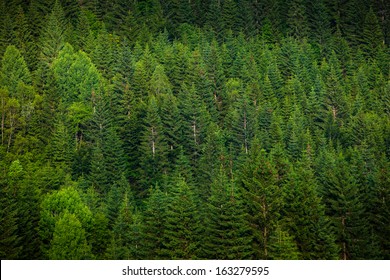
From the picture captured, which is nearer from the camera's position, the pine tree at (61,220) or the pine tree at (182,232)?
the pine tree at (182,232)

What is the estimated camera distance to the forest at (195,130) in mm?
60094

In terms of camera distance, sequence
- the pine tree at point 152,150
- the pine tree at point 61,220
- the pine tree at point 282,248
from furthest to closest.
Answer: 1. the pine tree at point 152,150
2. the pine tree at point 61,220
3. the pine tree at point 282,248

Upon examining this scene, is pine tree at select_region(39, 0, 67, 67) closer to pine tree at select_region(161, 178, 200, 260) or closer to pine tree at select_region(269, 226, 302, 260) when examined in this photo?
pine tree at select_region(161, 178, 200, 260)

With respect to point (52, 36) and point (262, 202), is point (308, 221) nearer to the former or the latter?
point (262, 202)

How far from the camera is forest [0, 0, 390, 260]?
60.1m

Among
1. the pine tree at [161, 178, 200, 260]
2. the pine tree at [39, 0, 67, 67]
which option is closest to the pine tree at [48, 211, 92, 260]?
the pine tree at [161, 178, 200, 260]

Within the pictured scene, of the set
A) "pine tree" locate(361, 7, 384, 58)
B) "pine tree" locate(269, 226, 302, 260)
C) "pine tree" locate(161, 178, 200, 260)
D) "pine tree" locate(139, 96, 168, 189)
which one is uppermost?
"pine tree" locate(361, 7, 384, 58)

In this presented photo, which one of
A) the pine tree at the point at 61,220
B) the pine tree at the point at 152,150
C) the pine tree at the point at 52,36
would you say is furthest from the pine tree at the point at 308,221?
the pine tree at the point at 52,36

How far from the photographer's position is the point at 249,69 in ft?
424

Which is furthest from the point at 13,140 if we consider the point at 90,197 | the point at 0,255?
the point at 0,255

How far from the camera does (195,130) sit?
325 ft

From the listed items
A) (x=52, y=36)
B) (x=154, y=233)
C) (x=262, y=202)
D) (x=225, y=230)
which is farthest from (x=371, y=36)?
(x=154, y=233)

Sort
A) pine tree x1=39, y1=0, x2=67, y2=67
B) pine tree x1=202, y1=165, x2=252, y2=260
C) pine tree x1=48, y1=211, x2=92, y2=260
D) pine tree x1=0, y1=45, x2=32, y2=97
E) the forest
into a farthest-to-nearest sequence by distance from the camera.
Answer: pine tree x1=39, y1=0, x2=67, y2=67, pine tree x1=0, y1=45, x2=32, y2=97, the forest, pine tree x1=48, y1=211, x2=92, y2=260, pine tree x1=202, y1=165, x2=252, y2=260

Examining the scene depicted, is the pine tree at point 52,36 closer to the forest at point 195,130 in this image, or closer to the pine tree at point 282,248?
the forest at point 195,130
